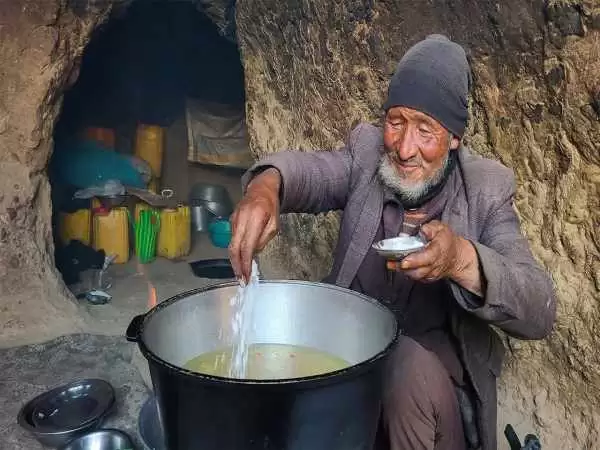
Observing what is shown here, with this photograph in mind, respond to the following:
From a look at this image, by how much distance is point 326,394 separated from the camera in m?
1.49

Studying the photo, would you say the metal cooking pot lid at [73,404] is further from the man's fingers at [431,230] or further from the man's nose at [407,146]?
the man's fingers at [431,230]

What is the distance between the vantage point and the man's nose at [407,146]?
2.29m

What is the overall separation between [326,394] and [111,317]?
3.29 m

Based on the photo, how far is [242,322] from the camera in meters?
2.00

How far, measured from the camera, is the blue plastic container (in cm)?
614

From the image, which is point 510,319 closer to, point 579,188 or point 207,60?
point 579,188

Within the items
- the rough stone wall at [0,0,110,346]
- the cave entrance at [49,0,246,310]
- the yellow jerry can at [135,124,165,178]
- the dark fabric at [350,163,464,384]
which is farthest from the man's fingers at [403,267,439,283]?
the yellow jerry can at [135,124,165,178]

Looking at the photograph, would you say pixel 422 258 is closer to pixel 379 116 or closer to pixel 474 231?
pixel 474 231

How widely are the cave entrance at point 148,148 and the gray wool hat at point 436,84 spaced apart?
3.38 metres

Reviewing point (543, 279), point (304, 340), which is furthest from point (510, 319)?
point (304, 340)

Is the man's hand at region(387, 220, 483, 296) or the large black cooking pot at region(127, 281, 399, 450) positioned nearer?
the large black cooking pot at region(127, 281, 399, 450)

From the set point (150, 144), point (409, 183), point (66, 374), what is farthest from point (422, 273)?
point (150, 144)

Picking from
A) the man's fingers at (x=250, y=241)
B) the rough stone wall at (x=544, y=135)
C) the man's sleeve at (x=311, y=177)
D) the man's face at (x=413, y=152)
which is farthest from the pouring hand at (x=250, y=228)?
the rough stone wall at (x=544, y=135)

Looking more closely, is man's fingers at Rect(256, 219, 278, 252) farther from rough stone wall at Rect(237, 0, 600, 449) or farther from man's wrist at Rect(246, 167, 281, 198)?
rough stone wall at Rect(237, 0, 600, 449)
